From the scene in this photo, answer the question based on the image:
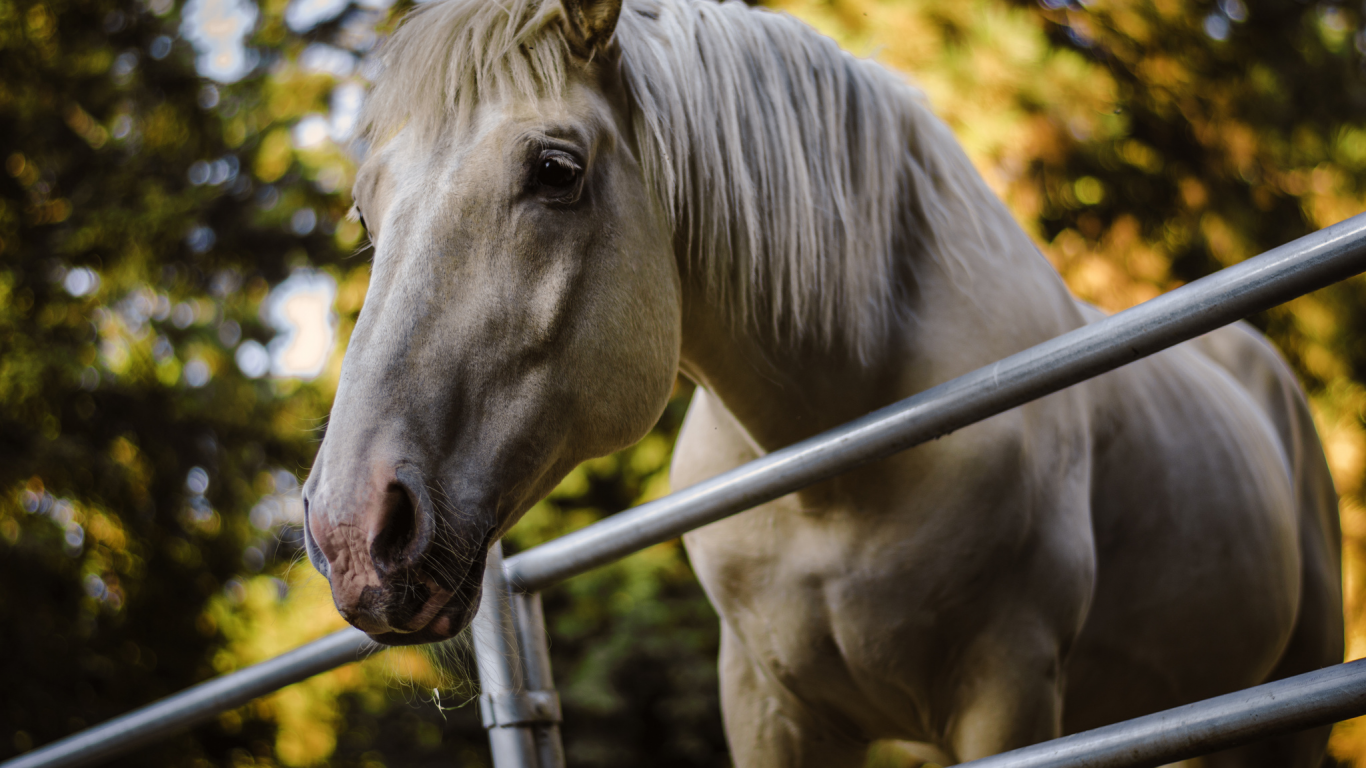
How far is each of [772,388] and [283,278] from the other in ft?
11.9

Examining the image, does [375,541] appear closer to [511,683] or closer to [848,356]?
[511,683]

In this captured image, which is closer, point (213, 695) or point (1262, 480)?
point (213, 695)

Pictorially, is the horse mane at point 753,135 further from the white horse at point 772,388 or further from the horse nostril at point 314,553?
the horse nostril at point 314,553

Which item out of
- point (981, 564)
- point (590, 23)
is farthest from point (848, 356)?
point (590, 23)

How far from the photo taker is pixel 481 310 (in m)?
0.88

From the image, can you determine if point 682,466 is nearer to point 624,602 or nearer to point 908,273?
Answer: point 908,273

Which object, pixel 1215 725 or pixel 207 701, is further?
pixel 207 701

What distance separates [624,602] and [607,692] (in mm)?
339

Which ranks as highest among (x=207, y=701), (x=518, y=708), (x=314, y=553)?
(x=314, y=553)

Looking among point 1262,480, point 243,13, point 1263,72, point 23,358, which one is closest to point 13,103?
point 243,13

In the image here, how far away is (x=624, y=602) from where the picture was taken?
3447 mm

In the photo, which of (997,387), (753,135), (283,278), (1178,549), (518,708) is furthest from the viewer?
(283,278)

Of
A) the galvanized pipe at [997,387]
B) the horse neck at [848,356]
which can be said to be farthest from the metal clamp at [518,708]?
the horse neck at [848,356]

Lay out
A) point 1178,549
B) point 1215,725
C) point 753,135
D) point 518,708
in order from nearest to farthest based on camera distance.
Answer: point 1215,725, point 518,708, point 753,135, point 1178,549
